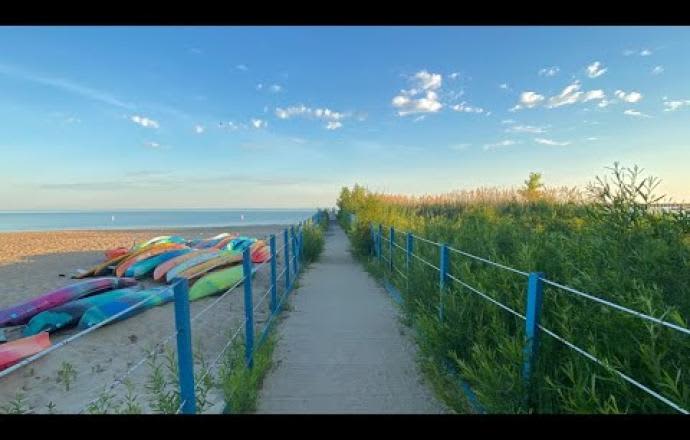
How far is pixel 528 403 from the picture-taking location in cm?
237

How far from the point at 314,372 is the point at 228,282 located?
4.63m

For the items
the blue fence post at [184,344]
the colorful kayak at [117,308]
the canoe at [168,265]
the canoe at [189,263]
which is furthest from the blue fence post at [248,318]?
the canoe at [168,265]

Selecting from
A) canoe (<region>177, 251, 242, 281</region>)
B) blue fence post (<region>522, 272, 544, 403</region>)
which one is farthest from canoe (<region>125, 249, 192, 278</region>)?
blue fence post (<region>522, 272, 544, 403</region>)

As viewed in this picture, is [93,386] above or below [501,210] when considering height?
below

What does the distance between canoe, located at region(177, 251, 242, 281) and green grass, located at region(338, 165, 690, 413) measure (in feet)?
18.4

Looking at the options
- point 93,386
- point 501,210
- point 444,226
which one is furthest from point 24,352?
point 501,210

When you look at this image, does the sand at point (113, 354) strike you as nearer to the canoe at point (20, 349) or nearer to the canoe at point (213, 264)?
the canoe at point (20, 349)

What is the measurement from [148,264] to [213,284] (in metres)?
3.75

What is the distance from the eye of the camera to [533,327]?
2430mm

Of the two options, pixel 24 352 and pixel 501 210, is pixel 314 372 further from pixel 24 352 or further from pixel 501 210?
pixel 501 210

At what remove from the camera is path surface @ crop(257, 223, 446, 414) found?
3.23 m

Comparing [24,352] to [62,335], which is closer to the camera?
[24,352]

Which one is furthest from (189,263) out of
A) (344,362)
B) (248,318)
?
(344,362)
